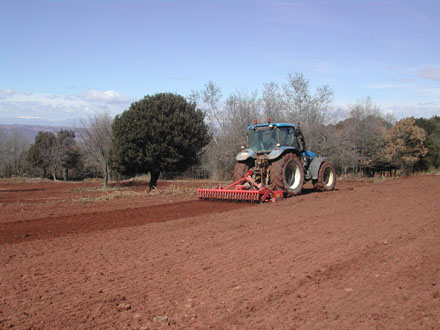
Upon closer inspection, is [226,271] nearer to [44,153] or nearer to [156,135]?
[156,135]

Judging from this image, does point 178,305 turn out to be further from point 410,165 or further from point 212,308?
point 410,165

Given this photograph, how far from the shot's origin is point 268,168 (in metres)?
12.0

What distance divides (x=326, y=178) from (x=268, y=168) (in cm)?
324

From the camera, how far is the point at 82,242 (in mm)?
6793

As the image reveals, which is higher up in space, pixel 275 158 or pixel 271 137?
pixel 271 137

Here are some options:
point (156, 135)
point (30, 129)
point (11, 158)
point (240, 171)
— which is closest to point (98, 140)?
point (156, 135)

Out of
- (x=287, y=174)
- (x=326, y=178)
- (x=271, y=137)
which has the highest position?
(x=271, y=137)

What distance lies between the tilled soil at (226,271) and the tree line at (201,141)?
11.7 m

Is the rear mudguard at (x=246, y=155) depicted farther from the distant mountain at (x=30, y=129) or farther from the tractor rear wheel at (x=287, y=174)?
the distant mountain at (x=30, y=129)

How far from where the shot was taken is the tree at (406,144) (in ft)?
114

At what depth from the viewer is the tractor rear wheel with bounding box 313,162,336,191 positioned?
44.3 feet

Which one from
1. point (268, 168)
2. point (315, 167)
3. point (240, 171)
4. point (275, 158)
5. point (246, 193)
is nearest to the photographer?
point (246, 193)

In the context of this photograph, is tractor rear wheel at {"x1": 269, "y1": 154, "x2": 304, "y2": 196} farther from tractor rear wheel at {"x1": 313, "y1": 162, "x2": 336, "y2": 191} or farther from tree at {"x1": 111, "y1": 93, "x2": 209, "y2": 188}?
tree at {"x1": 111, "y1": 93, "x2": 209, "y2": 188}

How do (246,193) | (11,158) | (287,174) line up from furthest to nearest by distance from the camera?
1. (11,158)
2. (287,174)
3. (246,193)
